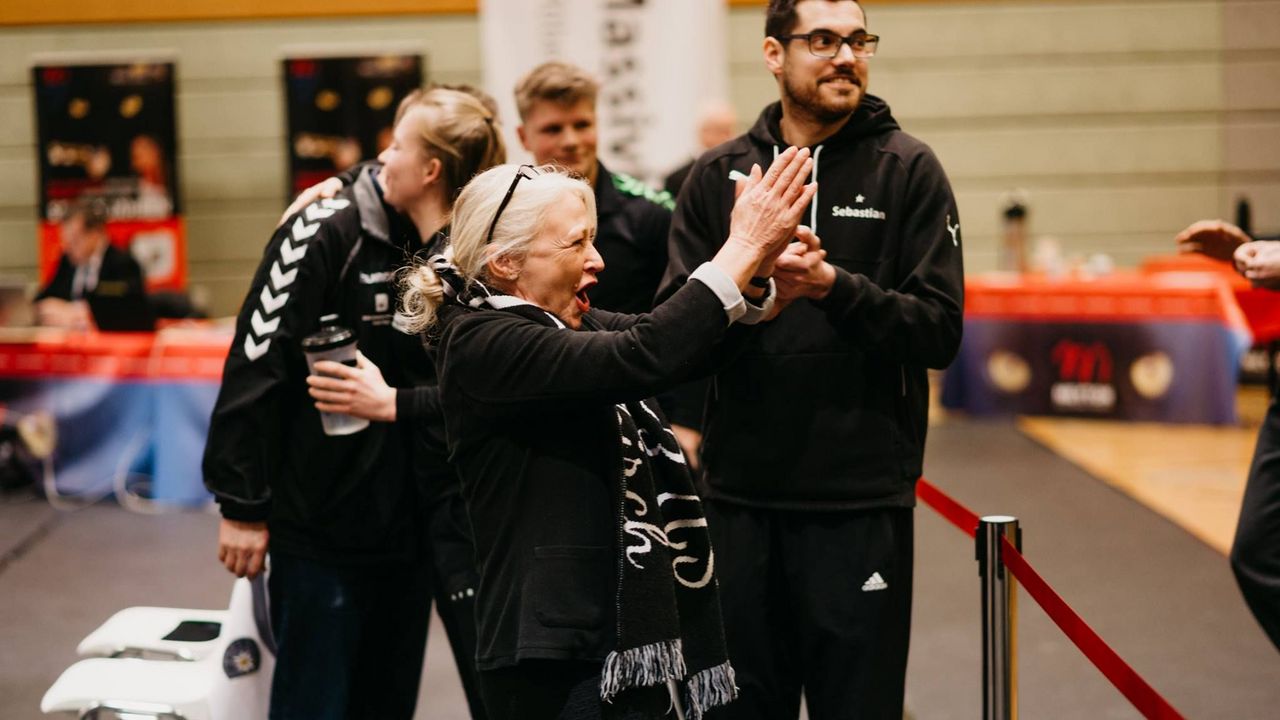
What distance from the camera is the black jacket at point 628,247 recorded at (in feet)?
11.6

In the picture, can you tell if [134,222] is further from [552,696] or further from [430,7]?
[552,696]

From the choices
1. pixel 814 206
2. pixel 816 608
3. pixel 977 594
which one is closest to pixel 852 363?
pixel 814 206

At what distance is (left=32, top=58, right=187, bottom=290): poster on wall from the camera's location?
10625 millimetres

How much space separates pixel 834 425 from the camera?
274 centimetres

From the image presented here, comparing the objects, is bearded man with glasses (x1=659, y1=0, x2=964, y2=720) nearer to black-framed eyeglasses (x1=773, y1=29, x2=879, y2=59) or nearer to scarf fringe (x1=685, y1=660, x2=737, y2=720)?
black-framed eyeglasses (x1=773, y1=29, x2=879, y2=59)

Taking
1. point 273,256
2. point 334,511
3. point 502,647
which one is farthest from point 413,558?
point 502,647

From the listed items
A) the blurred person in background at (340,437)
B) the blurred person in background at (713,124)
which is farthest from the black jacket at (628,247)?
the blurred person in background at (713,124)

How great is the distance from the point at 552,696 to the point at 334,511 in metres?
1.01

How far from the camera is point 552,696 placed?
84.7 inches

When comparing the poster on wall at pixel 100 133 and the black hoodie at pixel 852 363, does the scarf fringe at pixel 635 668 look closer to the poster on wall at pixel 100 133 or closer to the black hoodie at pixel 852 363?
the black hoodie at pixel 852 363

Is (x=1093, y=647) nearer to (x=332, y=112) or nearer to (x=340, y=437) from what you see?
(x=340, y=437)

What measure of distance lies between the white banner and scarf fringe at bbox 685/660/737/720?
4551 millimetres

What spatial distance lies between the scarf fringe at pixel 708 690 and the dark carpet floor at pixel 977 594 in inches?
82.5

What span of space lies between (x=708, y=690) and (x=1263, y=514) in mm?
1364
